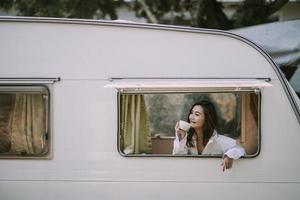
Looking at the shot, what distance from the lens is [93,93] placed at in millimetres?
5238

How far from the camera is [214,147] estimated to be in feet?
17.2

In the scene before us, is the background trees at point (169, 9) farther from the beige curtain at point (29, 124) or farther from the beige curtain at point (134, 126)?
the beige curtain at point (134, 126)

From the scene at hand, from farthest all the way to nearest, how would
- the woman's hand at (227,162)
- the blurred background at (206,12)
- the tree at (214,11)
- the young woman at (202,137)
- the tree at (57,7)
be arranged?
the tree at (214,11) → the tree at (57,7) → the blurred background at (206,12) → the young woman at (202,137) → the woman's hand at (227,162)

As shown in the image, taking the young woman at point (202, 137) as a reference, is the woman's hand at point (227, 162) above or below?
below

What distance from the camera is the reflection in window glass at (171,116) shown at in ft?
17.0

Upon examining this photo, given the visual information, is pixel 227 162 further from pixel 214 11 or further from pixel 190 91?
pixel 214 11

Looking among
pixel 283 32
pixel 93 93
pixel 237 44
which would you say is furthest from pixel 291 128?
pixel 283 32

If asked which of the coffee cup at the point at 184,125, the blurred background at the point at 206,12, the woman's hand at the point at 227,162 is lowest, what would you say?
the woman's hand at the point at 227,162

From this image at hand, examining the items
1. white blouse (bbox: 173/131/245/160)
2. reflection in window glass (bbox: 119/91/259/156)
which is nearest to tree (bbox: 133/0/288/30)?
reflection in window glass (bbox: 119/91/259/156)

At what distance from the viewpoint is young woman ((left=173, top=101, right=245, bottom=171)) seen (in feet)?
17.2

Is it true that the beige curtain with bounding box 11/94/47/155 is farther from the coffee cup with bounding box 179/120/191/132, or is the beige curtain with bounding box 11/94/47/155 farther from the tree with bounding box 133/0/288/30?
the tree with bounding box 133/0/288/30

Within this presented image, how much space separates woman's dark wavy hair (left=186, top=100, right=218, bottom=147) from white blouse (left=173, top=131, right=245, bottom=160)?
0.04 m

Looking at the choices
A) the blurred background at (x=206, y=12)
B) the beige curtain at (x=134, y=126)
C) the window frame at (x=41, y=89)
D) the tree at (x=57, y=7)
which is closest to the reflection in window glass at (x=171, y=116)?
the beige curtain at (x=134, y=126)

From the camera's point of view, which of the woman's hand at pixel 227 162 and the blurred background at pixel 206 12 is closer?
the woman's hand at pixel 227 162
